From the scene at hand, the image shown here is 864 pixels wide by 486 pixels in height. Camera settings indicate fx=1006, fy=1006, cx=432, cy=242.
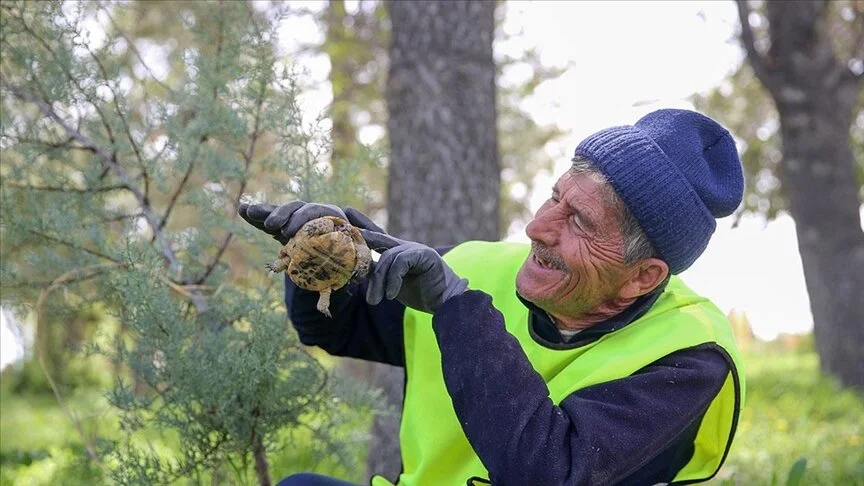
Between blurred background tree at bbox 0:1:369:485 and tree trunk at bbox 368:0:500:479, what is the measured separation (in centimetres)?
100

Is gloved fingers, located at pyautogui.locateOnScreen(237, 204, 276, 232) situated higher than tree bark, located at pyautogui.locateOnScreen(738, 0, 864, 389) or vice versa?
gloved fingers, located at pyautogui.locateOnScreen(237, 204, 276, 232)

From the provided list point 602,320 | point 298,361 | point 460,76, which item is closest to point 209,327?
point 298,361

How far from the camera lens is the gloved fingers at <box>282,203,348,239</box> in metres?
2.01

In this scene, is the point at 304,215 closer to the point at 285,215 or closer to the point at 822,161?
the point at 285,215

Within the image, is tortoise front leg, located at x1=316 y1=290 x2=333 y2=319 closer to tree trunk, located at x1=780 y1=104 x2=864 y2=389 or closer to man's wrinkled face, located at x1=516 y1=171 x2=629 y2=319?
man's wrinkled face, located at x1=516 y1=171 x2=629 y2=319

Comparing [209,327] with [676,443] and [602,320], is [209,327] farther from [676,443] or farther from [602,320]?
[676,443]

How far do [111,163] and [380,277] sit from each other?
1.55 m

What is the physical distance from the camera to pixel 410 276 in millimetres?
1996

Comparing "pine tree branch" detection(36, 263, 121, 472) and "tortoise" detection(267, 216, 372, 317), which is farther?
"pine tree branch" detection(36, 263, 121, 472)

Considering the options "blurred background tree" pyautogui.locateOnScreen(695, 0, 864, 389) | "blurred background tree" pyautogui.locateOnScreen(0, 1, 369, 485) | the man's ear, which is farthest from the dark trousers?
"blurred background tree" pyautogui.locateOnScreen(695, 0, 864, 389)

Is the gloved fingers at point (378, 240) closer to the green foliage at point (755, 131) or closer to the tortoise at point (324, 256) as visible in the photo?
the tortoise at point (324, 256)

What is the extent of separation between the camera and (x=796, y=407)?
6160mm

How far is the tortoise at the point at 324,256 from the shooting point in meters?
1.92

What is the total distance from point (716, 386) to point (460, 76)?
2.47m
